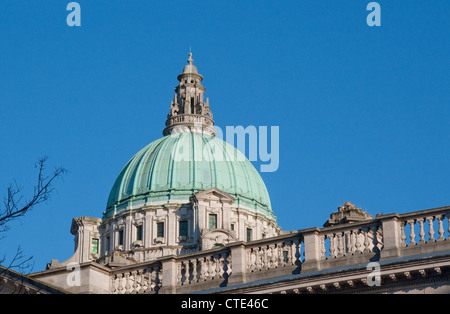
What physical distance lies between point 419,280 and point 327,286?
2514mm

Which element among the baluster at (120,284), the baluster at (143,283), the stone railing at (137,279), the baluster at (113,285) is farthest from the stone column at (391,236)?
the baluster at (113,285)

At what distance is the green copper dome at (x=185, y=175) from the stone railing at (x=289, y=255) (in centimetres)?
5252

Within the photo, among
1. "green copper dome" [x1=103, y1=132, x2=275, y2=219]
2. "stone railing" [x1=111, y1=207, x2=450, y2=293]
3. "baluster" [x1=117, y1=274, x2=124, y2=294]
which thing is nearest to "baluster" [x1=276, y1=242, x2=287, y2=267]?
"stone railing" [x1=111, y1=207, x2=450, y2=293]

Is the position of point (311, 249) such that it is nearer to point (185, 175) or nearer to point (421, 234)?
point (421, 234)

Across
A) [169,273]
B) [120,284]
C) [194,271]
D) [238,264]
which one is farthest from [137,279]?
[238,264]

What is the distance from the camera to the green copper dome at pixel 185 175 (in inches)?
3639

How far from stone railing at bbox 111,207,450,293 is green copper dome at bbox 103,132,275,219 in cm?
5252

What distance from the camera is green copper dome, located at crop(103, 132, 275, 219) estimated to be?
92.4 metres

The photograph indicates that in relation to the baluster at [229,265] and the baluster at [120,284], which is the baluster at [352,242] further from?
the baluster at [120,284]

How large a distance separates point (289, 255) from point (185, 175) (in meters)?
55.6

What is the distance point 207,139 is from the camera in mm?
95312

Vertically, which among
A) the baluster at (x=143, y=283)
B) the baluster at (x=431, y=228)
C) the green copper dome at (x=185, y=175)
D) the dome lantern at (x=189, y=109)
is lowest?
the baluster at (x=143, y=283)
